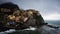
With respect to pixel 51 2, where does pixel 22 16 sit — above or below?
below

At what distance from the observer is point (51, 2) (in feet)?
21.3

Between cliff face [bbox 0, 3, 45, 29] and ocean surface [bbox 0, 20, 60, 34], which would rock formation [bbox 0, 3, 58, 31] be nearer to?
cliff face [bbox 0, 3, 45, 29]

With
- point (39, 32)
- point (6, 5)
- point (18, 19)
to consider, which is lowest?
point (39, 32)

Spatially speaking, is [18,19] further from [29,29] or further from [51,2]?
[51,2]

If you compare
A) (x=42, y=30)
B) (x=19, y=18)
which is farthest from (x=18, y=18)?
(x=42, y=30)

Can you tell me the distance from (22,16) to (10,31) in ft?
2.22

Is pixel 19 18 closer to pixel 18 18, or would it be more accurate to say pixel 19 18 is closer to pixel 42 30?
pixel 18 18

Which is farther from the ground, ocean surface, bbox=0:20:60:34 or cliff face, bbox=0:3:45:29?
cliff face, bbox=0:3:45:29

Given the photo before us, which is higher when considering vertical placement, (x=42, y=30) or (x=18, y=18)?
(x=18, y=18)

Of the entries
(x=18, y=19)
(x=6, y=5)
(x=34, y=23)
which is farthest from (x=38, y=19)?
(x=6, y=5)

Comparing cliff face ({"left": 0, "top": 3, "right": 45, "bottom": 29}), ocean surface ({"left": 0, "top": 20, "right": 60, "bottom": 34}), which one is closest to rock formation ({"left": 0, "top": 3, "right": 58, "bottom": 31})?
cliff face ({"left": 0, "top": 3, "right": 45, "bottom": 29})

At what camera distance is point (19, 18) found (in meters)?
6.44

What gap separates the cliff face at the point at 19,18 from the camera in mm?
6363

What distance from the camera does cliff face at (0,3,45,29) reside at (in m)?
6.36
